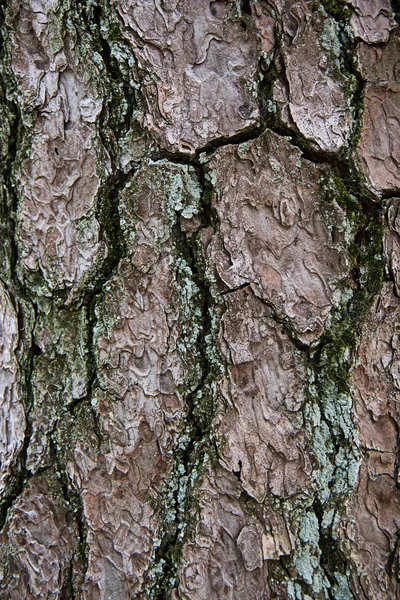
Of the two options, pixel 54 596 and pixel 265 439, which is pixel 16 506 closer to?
pixel 54 596

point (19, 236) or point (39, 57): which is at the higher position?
point (39, 57)

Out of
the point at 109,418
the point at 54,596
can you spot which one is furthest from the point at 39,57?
the point at 54,596

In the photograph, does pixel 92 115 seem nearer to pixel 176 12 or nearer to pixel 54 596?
pixel 176 12

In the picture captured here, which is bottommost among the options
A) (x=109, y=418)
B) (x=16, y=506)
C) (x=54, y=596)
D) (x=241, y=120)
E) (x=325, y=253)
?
(x=54, y=596)

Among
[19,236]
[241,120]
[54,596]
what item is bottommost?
[54,596]

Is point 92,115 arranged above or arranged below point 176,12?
below

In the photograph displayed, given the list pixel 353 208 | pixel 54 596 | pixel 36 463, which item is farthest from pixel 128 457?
pixel 353 208
